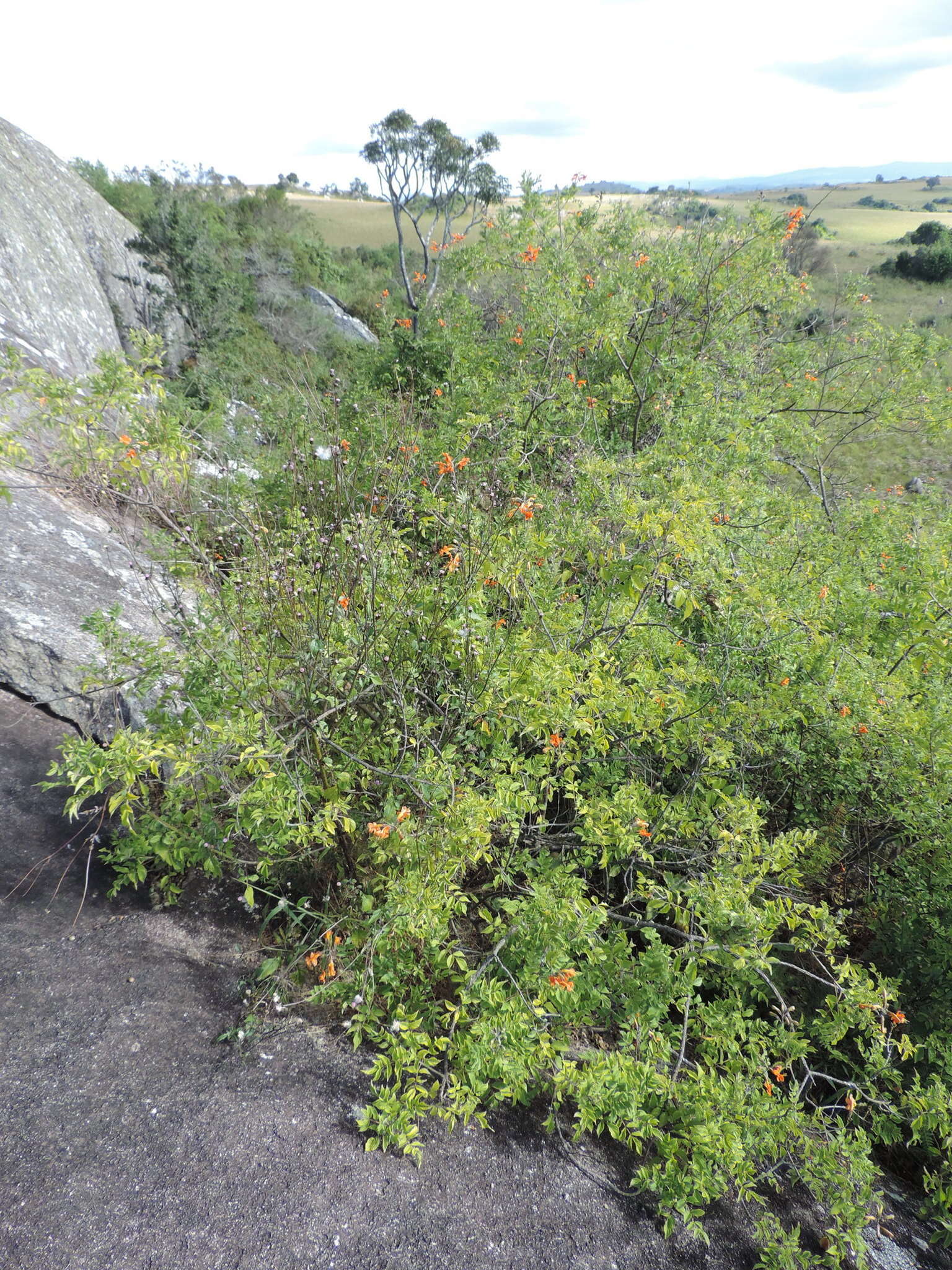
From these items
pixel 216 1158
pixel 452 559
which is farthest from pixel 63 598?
pixel 216 1158

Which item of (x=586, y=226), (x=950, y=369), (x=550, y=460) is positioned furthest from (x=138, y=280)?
(x=950, y=369)

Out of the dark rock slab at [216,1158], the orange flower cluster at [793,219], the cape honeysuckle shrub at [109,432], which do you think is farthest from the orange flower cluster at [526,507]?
the orange flower cluster at [793,219]

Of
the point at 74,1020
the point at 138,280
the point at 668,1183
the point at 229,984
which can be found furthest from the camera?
the point at 138,280

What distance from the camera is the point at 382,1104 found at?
2129mm

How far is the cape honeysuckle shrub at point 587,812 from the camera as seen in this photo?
7.22ft

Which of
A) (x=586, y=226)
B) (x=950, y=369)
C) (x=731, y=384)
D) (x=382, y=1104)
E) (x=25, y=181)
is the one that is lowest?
(x=382, y=1104)

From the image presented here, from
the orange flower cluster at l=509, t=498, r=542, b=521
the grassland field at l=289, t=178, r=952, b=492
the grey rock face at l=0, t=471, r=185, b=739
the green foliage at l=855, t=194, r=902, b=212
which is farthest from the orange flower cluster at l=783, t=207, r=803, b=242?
the green foliage at l=855, t=194, r=902, b=212

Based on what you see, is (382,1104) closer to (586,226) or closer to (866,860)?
(866,860)

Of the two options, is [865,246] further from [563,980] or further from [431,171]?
[563,980]

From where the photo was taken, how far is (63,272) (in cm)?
889

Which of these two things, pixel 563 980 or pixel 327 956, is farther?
pixel 327 956

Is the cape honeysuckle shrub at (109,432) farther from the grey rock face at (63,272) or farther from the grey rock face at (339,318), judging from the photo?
the grey rock face at (339,318)

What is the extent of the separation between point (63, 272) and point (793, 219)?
9271 millimetres

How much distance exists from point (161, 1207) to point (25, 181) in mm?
12493
